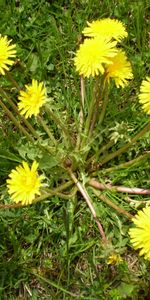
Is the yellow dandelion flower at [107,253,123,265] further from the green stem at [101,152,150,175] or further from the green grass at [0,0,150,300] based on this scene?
the green stem at [101,152,150,175]

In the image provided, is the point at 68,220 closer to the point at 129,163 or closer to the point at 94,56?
the point at 129,163

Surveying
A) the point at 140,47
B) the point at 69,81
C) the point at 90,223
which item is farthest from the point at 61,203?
the point at 140,47

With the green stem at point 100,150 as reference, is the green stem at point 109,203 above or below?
below

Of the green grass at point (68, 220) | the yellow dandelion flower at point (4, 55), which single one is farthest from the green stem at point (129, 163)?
the yellow dandelion flower at point (4, 55)

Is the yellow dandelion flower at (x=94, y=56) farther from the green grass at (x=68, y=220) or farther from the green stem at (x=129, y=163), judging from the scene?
the green stem at (x=129, y=163)

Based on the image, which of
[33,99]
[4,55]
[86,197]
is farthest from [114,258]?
[4,55]

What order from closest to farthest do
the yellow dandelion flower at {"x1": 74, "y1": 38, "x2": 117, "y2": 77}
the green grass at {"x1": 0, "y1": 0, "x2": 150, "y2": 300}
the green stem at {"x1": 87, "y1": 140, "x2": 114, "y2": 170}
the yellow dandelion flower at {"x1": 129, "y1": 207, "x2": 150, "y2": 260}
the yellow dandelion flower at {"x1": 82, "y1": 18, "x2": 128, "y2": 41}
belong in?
the yellow dandelion flower at {"x1": 129, "y1": 207, "x2": 150, "y2": 260} < the yellow dandelion flower at {"x1": 74, "y1": 38, "x2": 117, "y2": 77} < the yellow dandelion flower at {"x1": 82, "y1": 18, "x2": 128, "y2": 41} < the green grass at {"x1": 0, "y1": 0, "x2": 150, "y2": 300} < the green stem at {"x1": 87, "y1": 140, "x2": 114, "y2": 170}

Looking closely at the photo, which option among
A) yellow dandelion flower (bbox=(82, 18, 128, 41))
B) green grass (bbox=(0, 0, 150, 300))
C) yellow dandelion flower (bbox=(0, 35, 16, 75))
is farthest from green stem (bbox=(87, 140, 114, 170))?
yellow dandelion flower (bbox=(0, 35, 16, 75))
